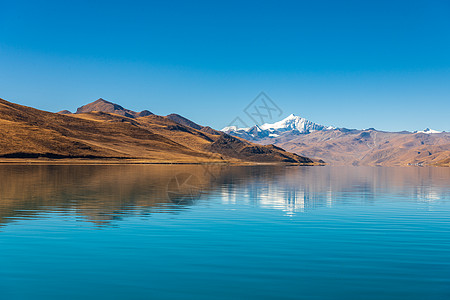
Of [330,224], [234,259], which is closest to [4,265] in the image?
[234,259]

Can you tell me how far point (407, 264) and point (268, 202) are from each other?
31.7m

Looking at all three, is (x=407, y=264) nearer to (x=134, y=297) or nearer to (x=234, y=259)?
(x=234, y=259)

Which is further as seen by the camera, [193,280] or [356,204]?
[356,204]

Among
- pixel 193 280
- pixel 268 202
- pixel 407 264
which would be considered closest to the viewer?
pixel 193 280

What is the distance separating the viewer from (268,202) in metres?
52.9

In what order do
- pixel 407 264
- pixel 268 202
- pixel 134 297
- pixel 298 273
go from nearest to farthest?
1. pixel 134 297
2. pixel 298 273
3. pixel 407 264
4. pixel 268 202

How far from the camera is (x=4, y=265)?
20.1 meters

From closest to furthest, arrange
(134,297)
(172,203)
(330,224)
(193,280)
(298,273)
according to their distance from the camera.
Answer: (134,297)
(193,280)
(298,273)
(330,224)
(172,203)

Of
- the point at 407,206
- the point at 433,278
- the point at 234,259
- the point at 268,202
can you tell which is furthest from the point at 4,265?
the point at 407,206

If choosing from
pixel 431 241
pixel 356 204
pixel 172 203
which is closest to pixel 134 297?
pixel 431 241

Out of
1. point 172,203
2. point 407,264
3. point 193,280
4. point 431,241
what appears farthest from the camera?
point 172,203

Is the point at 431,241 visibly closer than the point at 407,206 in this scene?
Yes

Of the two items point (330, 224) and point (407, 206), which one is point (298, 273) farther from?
point (407, 206)

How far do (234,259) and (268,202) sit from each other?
103ft
